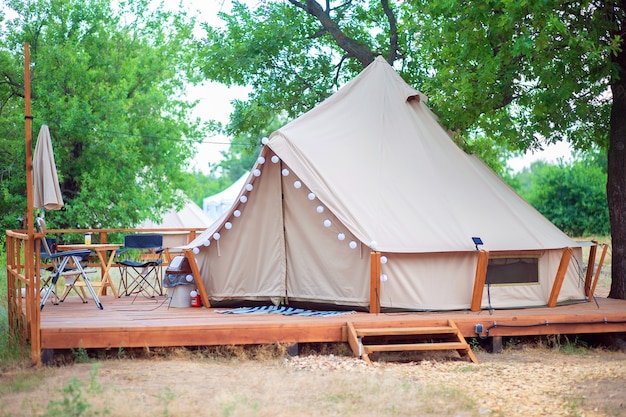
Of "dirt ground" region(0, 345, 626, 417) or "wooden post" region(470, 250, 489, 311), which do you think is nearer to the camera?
"dirt ground" region(0, 345, 626, 417)

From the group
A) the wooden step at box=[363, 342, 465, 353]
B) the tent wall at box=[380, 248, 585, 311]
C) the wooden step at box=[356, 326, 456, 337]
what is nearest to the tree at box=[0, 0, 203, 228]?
the tent wall at box=[380, 248, 585, 311]

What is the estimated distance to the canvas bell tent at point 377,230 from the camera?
838cm

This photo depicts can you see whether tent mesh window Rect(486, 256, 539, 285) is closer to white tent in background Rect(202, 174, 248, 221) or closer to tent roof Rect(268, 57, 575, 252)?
tent roof Rect(268, 57, 575, 252)

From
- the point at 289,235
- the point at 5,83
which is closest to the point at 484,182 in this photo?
the point at 289,235

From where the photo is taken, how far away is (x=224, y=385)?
625 centimetres

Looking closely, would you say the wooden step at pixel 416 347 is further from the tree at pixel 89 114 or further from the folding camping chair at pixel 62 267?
the tree at pixel 89 114

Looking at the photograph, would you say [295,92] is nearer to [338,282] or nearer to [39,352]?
[338,282]

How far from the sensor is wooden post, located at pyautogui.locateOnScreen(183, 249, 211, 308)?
29.1ft

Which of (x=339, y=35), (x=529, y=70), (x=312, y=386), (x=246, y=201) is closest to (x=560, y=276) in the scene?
(x=529, y=70)

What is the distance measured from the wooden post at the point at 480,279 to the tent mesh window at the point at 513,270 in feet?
0.69

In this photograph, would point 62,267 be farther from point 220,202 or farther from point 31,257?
point 220,202

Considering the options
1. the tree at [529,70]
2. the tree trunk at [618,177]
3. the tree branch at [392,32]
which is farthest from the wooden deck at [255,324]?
the tree branch at [392,32]

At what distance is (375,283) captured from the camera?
8211 mm

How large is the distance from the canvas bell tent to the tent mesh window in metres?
0.01
